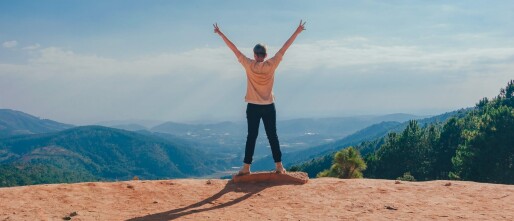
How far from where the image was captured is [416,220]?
23.4 ft

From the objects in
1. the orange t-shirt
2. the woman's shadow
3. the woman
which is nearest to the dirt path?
the woman's shadow

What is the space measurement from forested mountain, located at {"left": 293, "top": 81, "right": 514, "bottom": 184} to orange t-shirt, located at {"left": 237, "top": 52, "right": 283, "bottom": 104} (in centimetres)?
3794

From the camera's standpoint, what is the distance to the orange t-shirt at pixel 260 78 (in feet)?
31.4

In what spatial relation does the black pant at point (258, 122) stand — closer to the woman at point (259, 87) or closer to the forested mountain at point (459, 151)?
A: the woman at point (259, 87)

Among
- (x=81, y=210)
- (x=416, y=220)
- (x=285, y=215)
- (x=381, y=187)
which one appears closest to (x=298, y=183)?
(x=381, y=187)

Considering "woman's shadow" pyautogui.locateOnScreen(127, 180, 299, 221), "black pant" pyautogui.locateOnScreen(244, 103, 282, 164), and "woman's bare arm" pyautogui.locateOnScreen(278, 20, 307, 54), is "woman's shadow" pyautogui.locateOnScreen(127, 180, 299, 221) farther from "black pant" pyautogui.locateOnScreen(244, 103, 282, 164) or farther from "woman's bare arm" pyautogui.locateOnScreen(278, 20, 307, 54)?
"woman's bare arm" pyautogui.locateOnScreen(278, 20, 307, 54)

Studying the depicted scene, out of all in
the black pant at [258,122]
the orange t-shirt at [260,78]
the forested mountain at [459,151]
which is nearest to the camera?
the orange t-shirt at [260,78]

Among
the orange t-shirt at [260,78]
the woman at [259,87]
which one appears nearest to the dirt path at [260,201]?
the woman at [259,87]

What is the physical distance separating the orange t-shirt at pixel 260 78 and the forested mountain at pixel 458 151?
37.9m

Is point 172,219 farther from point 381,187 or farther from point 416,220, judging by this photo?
point 381,187

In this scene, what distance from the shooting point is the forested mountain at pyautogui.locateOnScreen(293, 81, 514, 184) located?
135 feet

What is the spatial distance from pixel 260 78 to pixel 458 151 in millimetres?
42131

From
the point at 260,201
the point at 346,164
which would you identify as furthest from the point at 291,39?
the point at 346,164

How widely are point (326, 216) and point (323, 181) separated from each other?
300 cm
